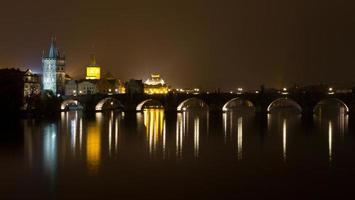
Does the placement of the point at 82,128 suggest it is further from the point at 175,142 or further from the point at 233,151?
the point at 233,151

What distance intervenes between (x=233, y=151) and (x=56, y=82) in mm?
73669

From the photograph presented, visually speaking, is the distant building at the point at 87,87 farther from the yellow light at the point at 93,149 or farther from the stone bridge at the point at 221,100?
the yellow light at the point at 93,149

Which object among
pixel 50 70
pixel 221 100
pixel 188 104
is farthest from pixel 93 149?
pixel 188 104

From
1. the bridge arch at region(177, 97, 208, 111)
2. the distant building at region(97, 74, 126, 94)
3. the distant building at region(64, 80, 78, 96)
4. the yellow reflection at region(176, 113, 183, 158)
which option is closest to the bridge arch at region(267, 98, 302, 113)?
the bridge arch at region(177, 97, 208, 111)

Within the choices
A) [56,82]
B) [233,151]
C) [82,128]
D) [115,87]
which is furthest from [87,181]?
[115,87]

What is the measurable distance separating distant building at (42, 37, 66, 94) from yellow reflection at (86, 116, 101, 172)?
52.3 meters

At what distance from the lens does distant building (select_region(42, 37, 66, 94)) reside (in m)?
105

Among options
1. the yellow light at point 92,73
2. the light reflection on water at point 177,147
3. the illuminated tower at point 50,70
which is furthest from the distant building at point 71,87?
the light reflection on water at point 177,147

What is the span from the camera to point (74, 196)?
24.4 meters

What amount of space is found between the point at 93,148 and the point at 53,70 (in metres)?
70.0

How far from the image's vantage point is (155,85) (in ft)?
494

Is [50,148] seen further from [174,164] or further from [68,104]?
[68,104]

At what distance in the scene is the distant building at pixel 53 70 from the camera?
346 ft

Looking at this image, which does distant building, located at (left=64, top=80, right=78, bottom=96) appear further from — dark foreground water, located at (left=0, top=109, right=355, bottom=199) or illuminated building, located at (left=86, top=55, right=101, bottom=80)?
dark foreground water, located at (left=0, top=109, right=355, bottom=199)
